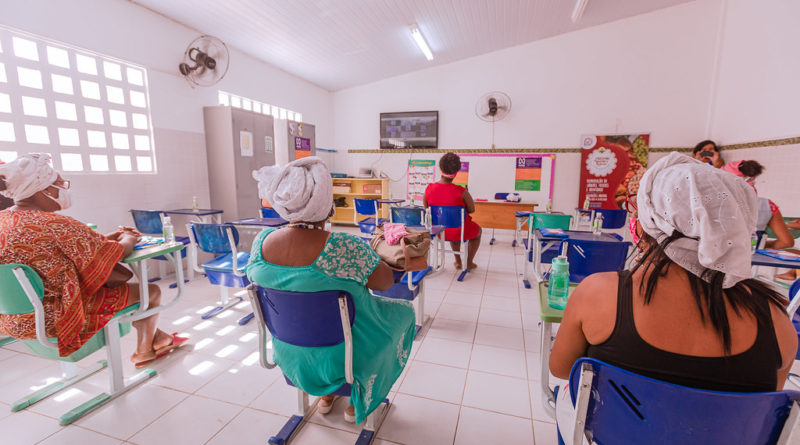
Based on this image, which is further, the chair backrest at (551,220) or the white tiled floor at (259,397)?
the chair backrest at (551,220)

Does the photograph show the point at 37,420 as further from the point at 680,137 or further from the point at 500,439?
the point at 680,137

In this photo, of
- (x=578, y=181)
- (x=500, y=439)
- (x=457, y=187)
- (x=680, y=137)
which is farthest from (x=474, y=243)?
(x=680, y=137)

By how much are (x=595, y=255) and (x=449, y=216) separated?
1683mm

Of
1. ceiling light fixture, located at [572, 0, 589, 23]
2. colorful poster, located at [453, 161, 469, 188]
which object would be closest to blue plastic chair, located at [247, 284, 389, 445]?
ceiling light fixture, located at [572, 0, 589, 23]

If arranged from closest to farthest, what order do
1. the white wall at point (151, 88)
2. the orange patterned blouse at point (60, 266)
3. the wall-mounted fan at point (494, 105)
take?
1. the orange patterned blouse at point (60, 266)
2. the white wall at point (151, 88)
3. the wall-mounted fan at point (494, 105)

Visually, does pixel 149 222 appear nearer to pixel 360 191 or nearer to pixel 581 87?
pixel 360 191

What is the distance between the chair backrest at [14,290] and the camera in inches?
54.9

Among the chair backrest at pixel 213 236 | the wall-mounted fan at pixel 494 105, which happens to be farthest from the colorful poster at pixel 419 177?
the chair backrest at pixel 213 236

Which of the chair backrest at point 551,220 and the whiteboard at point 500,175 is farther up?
the whiteboard at point 500,175

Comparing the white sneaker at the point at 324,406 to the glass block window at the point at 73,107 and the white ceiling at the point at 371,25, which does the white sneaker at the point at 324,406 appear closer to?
the glass block window at the point at 73,107

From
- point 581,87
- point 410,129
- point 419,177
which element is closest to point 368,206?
point 419,177

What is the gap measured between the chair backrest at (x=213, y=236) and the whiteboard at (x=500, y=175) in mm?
4989

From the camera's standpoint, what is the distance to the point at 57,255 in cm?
155

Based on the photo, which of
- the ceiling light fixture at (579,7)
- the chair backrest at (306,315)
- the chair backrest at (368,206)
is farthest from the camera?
the chair backrest at (368,206)
